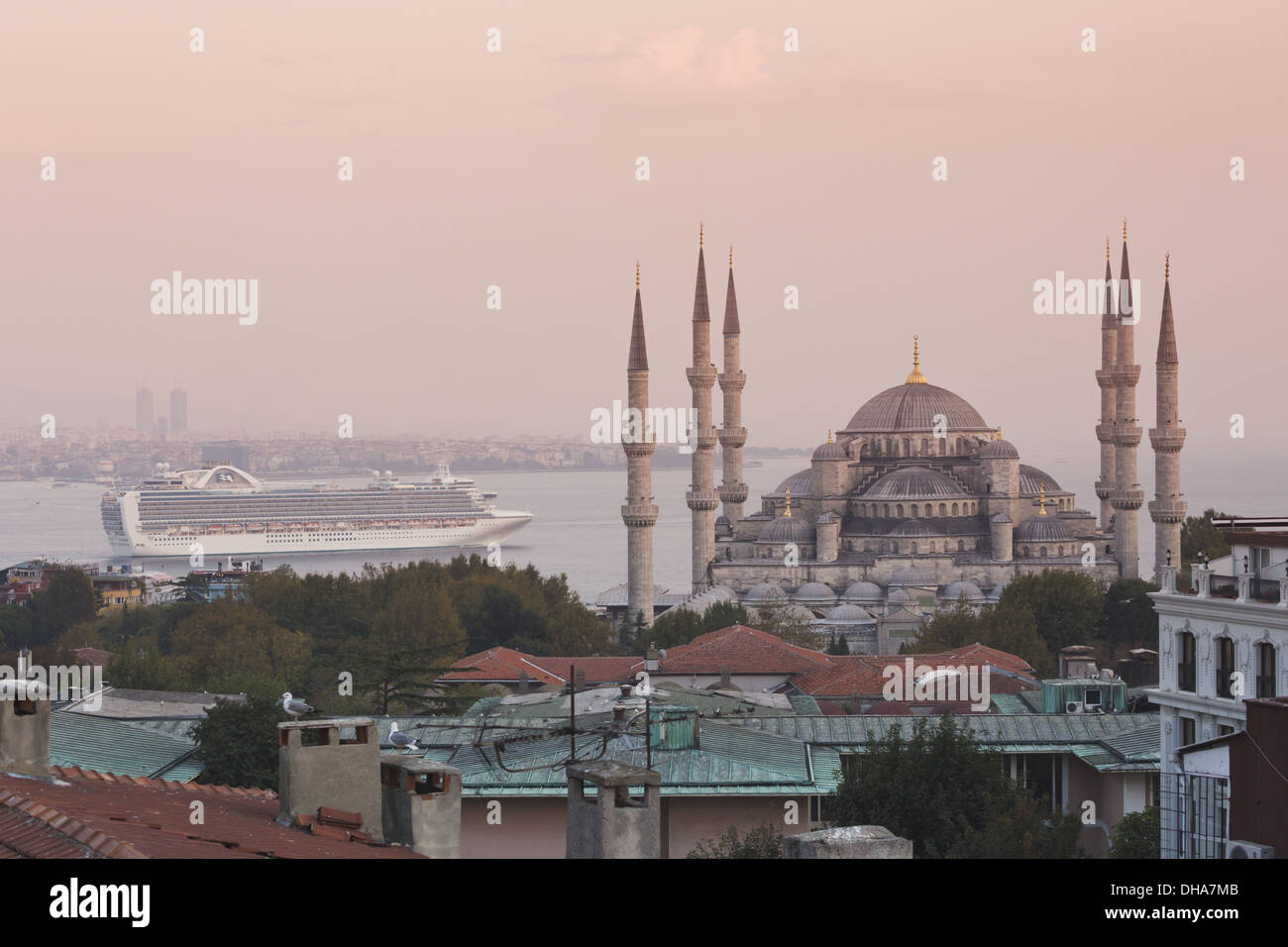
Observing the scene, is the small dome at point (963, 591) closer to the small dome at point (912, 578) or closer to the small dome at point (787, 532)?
the small dome at point (912, 578)

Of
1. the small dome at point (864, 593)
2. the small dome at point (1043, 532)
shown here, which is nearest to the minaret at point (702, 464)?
the small dome at point (864, 593)

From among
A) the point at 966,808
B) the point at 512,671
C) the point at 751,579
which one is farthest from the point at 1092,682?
the point at 751,579

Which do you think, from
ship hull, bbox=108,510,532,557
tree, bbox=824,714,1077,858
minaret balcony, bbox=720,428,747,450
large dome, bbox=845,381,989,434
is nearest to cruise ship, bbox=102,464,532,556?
ship hull, bbox=108,510,532,557

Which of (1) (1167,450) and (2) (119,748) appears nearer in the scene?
(2) (119,748)

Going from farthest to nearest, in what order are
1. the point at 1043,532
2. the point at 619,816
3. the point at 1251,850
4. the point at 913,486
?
the point at 913,486, the point at 1043,532, the point at 1251,850, the point at 619,816

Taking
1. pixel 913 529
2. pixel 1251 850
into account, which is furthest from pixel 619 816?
pixel 913 529

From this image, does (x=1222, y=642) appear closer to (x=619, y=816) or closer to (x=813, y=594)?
(x=619, y=816)
